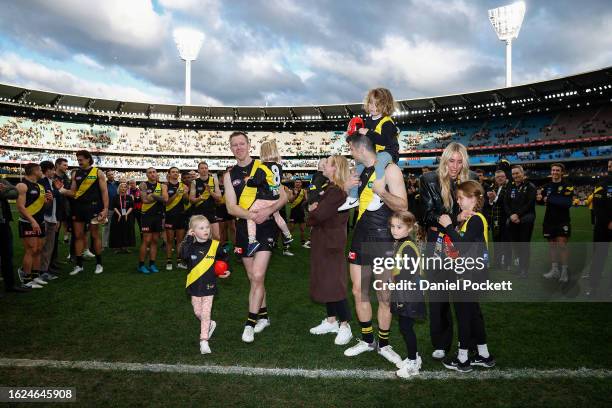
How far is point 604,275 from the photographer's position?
26.9 ft

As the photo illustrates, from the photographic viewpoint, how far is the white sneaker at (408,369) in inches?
144

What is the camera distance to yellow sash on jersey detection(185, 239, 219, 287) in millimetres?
4316

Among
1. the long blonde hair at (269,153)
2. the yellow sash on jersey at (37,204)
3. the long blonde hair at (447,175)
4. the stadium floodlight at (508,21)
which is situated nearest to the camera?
the long blonde hair at (447,175)

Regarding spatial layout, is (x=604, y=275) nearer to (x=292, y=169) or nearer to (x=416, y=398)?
(x=416, y=398)

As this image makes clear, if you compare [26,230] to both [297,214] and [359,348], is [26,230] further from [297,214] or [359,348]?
[297,214]

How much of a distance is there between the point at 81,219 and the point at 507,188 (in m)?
9.01

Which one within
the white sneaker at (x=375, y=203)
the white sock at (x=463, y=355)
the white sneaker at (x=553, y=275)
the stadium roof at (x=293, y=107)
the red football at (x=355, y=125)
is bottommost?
the white sock at (x=463, y=355)

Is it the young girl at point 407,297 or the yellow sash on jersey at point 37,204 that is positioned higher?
the yellow sash on jersey at point 37,204

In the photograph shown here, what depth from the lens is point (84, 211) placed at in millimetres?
7863

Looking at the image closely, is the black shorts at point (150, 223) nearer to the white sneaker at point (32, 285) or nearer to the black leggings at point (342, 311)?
the white sneaker at point (32, 285)

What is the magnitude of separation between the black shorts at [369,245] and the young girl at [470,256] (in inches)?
23.2

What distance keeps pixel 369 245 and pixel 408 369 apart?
3.99 feet

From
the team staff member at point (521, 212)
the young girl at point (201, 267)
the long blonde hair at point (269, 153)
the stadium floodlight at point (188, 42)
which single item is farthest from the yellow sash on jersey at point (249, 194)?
the stadium floodlight at point (188, 42)

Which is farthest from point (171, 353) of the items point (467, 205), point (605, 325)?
point (605, 325)
